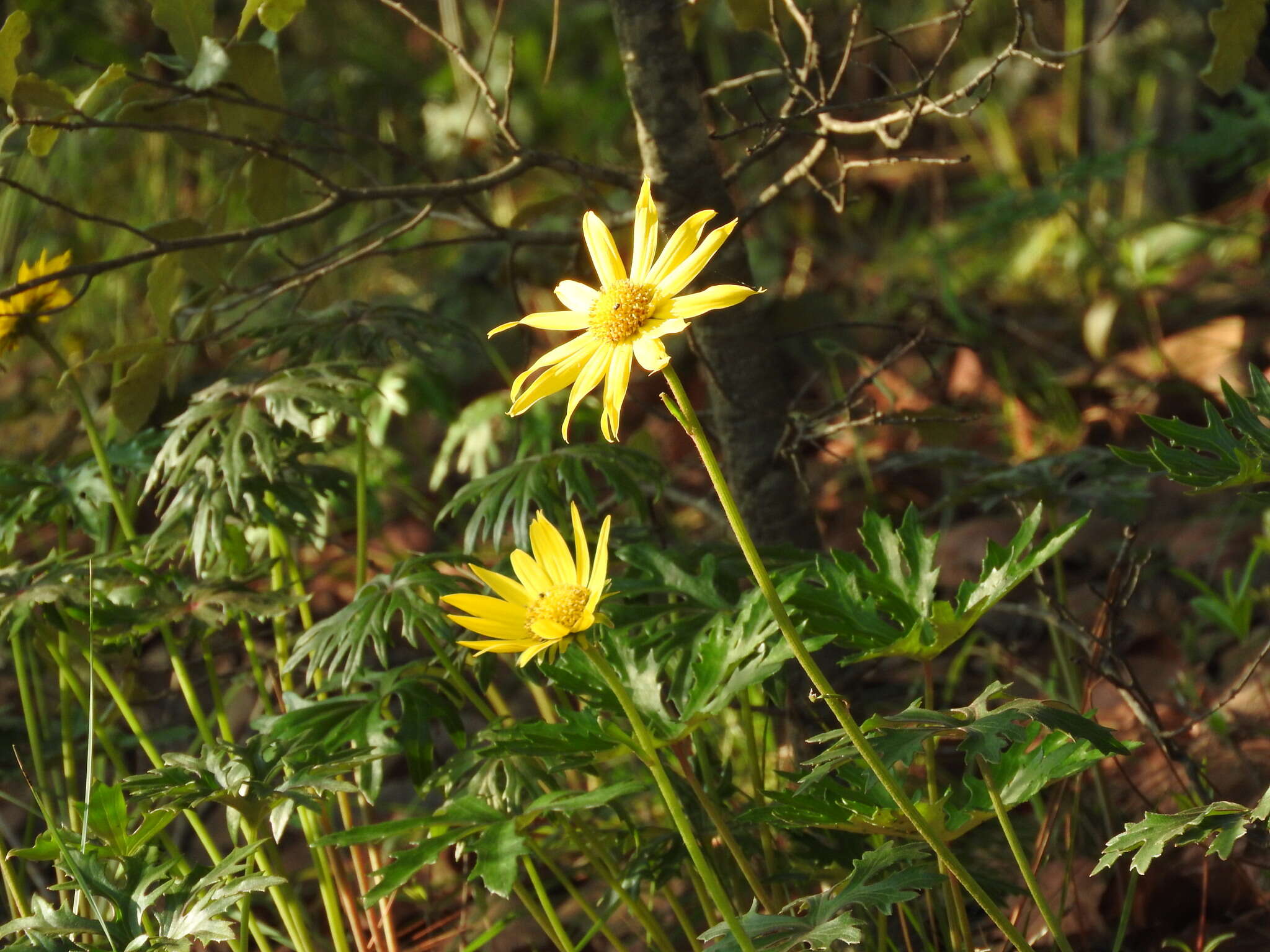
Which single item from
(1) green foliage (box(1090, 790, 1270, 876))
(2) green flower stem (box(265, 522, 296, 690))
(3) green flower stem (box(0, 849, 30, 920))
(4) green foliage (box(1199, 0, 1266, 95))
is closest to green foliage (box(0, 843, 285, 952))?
(3) green flower stem (box(0, 849, 30, 920))

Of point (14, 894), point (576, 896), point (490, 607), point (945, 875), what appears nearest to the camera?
point (490, 607)

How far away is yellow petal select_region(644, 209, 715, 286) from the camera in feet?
2.74

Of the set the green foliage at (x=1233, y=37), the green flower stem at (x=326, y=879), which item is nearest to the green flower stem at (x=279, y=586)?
the green flower stem at (x=326, y=879)

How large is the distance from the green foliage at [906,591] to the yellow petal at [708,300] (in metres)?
0.32

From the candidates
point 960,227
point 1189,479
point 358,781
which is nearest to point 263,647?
point 358,781

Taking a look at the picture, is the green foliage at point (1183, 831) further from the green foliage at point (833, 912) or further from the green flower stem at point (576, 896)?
the green flower stem at point (576, 896)

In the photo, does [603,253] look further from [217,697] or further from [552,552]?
[217,697]

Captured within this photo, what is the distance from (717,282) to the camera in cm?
141

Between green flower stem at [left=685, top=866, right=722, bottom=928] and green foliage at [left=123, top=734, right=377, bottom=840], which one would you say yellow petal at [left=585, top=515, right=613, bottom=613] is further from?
green flower stem at [left=685, top=866, right=722, bottom=928]

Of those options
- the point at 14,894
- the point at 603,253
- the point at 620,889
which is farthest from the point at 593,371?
the point at 14,894

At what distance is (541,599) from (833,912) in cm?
32

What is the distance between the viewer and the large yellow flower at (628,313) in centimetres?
79

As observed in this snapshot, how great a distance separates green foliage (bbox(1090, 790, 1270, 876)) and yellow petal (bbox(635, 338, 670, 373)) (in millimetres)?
486

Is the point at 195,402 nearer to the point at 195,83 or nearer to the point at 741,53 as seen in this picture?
the point at 195,83
